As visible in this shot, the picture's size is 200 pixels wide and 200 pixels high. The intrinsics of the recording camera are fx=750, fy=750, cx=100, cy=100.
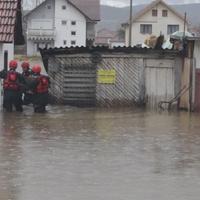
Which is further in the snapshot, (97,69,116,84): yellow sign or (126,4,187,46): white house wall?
(126,4,187,46): white house wall

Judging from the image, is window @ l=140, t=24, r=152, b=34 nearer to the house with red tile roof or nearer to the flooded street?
the house with red tile roof

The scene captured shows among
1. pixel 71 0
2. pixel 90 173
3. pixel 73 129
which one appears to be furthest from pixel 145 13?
pixel 90 173

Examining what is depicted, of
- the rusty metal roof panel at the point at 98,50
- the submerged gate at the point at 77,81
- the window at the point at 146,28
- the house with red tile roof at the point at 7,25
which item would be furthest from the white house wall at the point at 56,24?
the house with red tile roof at the point at 7,25

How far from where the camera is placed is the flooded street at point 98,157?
10.4 meters

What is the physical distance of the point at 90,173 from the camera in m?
11.8

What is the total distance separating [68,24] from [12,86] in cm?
8262

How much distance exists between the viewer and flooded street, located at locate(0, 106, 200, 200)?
10391 mm

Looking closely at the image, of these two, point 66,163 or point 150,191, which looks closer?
point 150,191

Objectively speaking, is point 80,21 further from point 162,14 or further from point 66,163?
point 66,163

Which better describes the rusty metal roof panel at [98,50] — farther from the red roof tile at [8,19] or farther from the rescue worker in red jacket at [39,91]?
the rescue worker in red jacket at [39,91]

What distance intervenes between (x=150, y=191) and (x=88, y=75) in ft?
49.9

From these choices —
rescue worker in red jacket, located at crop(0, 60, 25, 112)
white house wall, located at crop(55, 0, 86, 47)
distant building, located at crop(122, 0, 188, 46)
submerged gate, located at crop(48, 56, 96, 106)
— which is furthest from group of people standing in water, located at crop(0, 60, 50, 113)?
distant building, located at crop(122, 0, 188, 46)

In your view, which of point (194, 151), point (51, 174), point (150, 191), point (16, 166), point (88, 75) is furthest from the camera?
point (88, 75)

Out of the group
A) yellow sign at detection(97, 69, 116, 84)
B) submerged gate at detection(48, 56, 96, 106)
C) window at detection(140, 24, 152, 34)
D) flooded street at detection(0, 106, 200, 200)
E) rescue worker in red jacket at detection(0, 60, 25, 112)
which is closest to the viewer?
flooded street at detection(0, 106, 200, 200)
